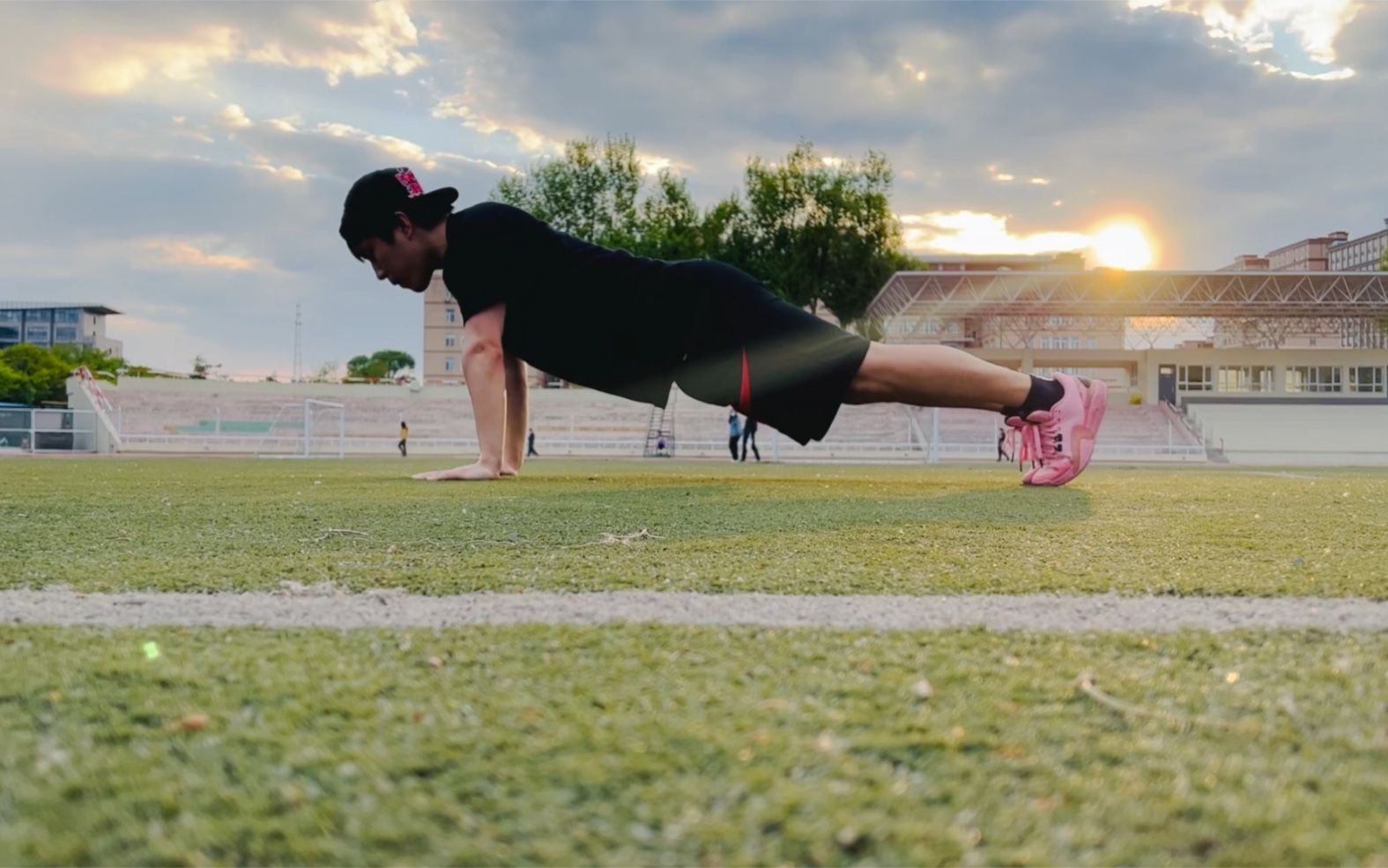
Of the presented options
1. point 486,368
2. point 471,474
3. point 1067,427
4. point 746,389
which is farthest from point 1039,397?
point 471,474

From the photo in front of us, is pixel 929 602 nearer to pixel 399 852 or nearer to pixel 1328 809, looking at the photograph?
pixel 1328 809

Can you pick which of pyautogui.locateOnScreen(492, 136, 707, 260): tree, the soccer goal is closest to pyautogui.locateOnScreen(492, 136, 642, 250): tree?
pyautogui.locateOnScreen(492, 136, 707, 260): tree

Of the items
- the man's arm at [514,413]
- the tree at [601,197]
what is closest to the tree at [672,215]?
the tree at [601,197]

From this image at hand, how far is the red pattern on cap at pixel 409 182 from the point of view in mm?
4719

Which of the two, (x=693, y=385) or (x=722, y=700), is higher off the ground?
(x=693, y=385)

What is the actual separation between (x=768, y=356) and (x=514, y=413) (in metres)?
2.53

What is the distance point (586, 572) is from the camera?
2.11 m

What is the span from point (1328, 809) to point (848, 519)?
2742 mm

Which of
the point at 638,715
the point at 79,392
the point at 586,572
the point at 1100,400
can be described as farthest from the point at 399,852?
the point at 79,392

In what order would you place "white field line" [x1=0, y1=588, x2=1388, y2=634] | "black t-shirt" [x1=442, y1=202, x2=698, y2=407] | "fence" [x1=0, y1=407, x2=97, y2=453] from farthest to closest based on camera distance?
"fence" [x1=0, y1=407, x2=97, y2=453]
"black t-shirt" [x1=442, y1=202, x2=698, y2=407]
"white field line" [x1=0, y1=588, x2=1388, y2=634]

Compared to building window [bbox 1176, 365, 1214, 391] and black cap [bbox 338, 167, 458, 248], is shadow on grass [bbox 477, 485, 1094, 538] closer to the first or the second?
black cap [bbox 338, 167, 458, 248]

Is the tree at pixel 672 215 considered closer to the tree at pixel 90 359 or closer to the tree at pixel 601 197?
the tree at pixel 601 197

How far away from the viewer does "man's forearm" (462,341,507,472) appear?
4.84 m

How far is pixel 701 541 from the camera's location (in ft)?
9.15
